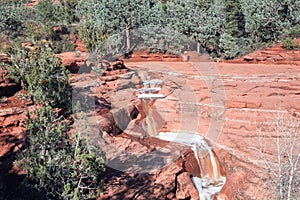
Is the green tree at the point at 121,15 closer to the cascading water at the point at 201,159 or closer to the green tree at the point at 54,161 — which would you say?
the cascading water at the point at 201,159

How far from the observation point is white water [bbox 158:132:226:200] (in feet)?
43.8

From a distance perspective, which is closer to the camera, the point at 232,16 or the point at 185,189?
the point at 185,189

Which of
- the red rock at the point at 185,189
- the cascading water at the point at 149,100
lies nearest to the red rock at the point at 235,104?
the cascading water at the point at 149,100

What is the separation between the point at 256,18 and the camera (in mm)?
29500

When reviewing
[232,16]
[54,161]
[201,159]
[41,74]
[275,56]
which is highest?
[232,16]

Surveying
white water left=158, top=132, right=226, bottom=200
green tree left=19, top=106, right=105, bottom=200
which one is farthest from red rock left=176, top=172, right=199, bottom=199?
green tree left=19, top=106, right=105, bottom=200

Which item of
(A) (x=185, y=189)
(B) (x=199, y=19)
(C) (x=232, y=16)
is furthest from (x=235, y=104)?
(C) (x=232, y=16)

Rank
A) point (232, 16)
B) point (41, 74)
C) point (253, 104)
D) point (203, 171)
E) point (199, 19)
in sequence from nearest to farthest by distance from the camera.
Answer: point (41, 74) < point (203, 171) < point (253, 104) < point (199, 19) < point (232, 16)

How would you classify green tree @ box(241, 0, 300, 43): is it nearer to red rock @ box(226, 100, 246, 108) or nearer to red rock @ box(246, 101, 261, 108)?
red rock @ box(226, 100, 246, 108)

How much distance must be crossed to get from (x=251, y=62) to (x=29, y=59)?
1833 centimetres

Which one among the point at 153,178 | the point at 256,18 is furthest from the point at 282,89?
the point at 256,18

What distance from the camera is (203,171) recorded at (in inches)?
573

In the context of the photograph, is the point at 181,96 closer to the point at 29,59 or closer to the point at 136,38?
the point at 29,59

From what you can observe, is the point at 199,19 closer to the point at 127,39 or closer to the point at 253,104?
the point at 127,39
